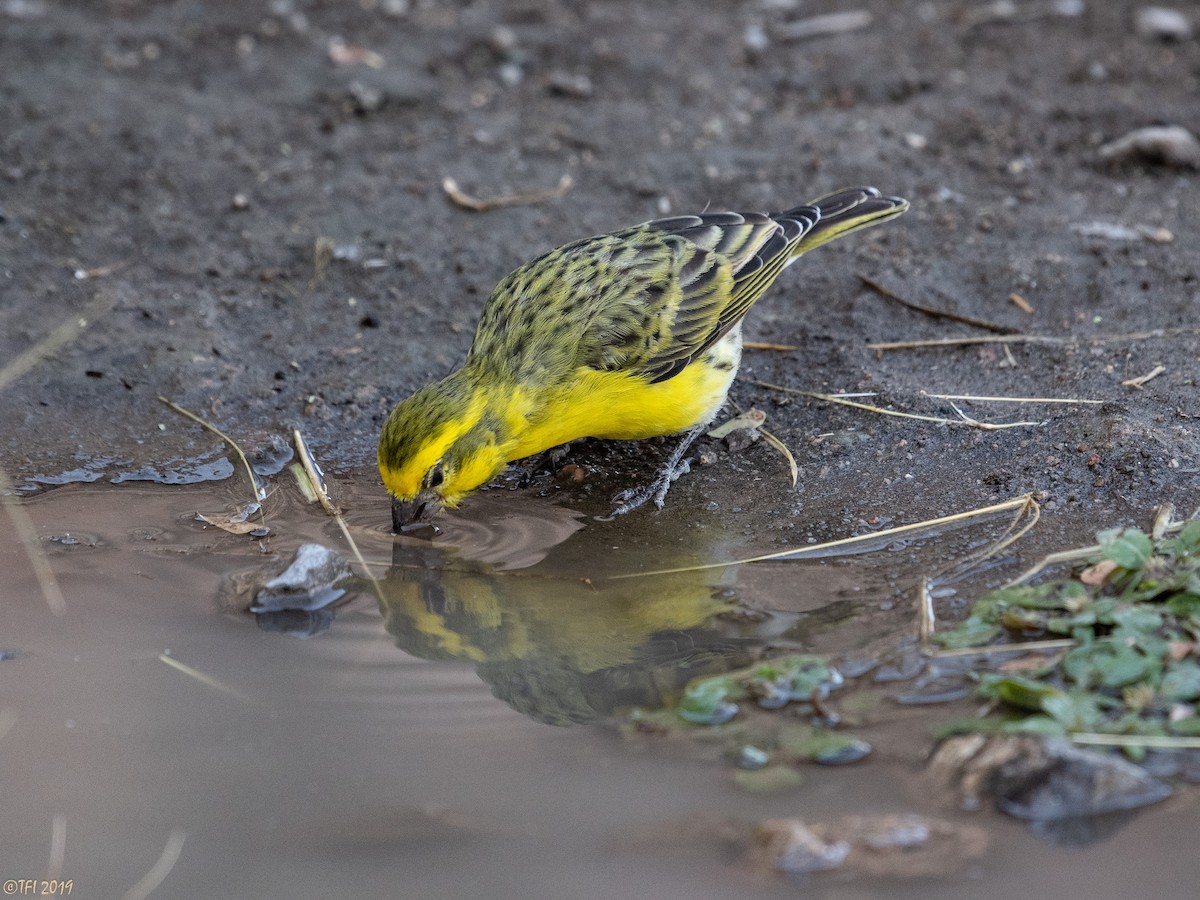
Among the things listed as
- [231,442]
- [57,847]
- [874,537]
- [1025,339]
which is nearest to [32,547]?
[231,442]

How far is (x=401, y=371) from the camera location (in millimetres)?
5859

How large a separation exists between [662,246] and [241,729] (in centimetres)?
295

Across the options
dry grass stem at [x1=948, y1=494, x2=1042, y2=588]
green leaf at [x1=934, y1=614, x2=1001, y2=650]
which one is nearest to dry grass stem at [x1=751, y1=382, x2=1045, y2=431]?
dry grass stem at [x1=948, y1=494, x2=1042, y2=588]

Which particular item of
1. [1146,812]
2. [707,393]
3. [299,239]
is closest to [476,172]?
[299,239]

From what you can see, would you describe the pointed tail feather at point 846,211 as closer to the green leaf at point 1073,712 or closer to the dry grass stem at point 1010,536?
the dry grass stem at point 1010,536

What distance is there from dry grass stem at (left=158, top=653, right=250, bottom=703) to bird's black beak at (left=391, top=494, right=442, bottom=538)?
3.38 feet

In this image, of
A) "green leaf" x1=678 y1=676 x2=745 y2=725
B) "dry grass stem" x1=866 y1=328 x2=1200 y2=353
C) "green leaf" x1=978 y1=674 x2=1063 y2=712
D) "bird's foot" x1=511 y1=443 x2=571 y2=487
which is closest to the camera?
"green leaf" x1=978 y1=674 x2=1063 y2=712

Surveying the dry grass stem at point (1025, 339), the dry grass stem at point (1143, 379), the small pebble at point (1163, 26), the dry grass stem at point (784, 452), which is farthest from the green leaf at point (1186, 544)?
the small pebble at point (1163, 26)

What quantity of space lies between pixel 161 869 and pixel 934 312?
4.41 meters

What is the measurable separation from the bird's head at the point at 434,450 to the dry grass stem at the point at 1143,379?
274cm

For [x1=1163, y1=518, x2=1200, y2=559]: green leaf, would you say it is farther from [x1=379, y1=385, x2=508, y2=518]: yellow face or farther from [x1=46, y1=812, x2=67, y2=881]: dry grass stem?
[x1=46, y1=812, x2=67, y2=881]: dry grass stem

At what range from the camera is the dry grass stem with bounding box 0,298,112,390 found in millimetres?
5758

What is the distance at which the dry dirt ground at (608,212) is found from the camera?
528 cm

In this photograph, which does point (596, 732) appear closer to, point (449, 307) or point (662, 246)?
point (662, 246)
